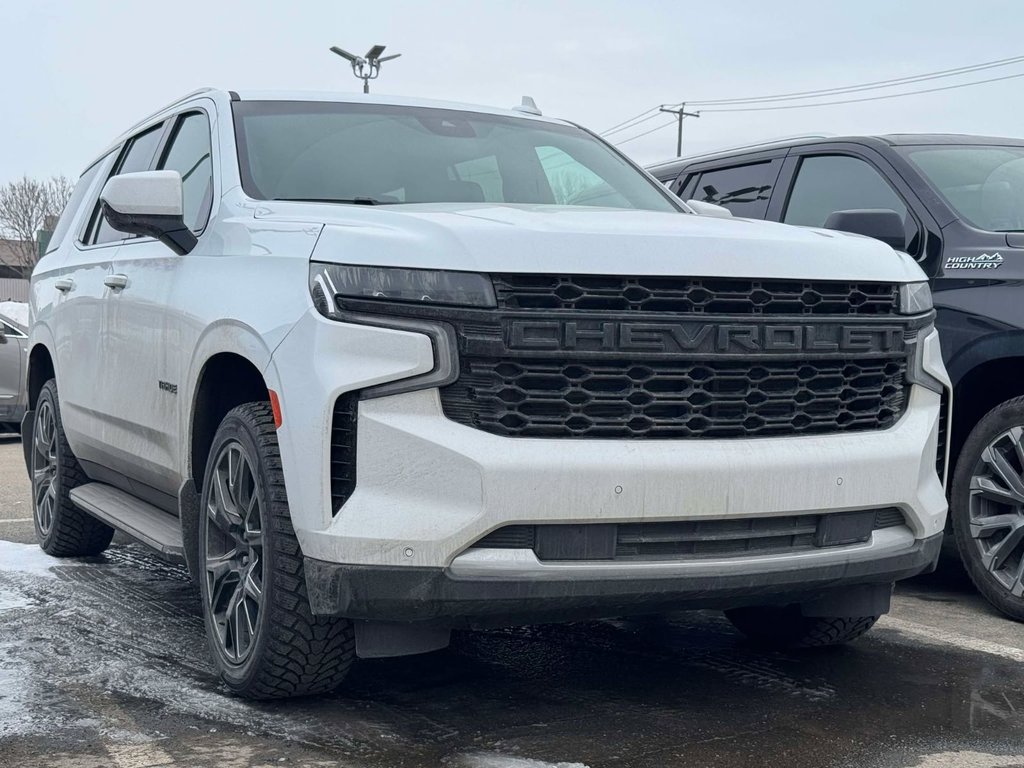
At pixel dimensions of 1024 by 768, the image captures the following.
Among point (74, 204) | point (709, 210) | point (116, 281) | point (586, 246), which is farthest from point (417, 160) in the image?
point (74, 204)

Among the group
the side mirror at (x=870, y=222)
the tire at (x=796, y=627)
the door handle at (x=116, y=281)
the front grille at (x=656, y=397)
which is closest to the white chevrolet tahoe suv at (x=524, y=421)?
the front grille at (x=656, y=397)

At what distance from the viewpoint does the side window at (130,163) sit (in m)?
5.78

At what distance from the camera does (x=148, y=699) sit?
12.9 feet

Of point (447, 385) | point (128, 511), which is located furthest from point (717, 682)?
point (128, 511)

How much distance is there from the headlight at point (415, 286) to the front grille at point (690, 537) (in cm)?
59

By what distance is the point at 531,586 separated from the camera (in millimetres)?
3381

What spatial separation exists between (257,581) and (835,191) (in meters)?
3.52

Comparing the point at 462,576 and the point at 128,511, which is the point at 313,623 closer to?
the point at 462,576

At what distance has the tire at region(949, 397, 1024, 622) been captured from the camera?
5027 mm

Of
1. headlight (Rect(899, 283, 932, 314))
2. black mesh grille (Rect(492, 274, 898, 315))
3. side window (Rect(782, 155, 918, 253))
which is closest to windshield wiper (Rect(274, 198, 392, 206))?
black mesh grille (Rect(492, 274, 898, 315))

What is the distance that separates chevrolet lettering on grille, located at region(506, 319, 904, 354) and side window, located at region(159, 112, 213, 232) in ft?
5.36

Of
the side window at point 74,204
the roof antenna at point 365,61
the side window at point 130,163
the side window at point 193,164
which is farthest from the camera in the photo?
the roof antenna at point 365,61

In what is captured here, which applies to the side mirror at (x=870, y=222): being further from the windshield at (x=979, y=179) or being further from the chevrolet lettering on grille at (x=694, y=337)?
the chevrolet lettering on grille at (x=694, y=337)

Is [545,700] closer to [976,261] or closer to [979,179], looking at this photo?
[976,261]
